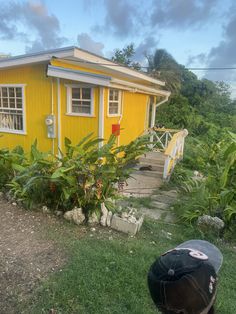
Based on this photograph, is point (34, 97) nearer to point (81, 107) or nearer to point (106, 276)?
point (81, 107)

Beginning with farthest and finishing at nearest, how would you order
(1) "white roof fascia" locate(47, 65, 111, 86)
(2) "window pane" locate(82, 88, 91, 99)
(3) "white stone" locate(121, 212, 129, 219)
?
(2) "window pane" locate(82, 88, 91, 99), (1) "white roof fascia" locate(47, 65, 111, 86), (3) "white stone" locate(121, 212, 129, 219)

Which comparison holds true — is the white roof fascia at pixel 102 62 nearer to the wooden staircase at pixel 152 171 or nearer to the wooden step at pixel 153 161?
the wooden staircase at pixel 152 171

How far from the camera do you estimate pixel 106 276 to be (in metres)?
2.64

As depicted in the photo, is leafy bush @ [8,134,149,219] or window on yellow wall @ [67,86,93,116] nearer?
leafy bush @ [8,134,149,219]

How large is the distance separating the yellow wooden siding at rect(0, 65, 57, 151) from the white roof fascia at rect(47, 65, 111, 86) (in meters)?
0.65

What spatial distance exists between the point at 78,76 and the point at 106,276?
528 centimetres

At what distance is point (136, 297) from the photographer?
2.39m

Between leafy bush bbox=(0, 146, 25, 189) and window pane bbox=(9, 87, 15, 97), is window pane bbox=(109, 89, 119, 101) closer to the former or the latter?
window pane bbox=(9, 87, 15, 97)

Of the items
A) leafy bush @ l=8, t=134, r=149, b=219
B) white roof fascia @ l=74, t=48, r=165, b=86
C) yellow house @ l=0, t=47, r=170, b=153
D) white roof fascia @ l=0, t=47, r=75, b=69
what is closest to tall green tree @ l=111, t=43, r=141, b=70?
white roof fascia @ l=74, t=48, r=165, b=86

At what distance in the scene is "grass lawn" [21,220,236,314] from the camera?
2.26 m

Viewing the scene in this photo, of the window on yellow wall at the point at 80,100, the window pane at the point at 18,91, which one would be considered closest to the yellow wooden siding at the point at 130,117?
the window on yellow wall at the point at 80,100

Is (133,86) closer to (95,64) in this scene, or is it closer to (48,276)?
(95,64)

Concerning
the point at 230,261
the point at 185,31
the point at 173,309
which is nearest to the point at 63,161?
the point at 230,261

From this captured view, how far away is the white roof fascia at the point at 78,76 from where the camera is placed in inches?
257
